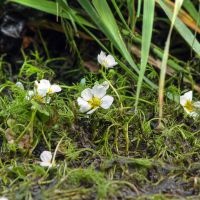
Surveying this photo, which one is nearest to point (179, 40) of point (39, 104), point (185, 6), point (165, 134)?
point (185, 6)

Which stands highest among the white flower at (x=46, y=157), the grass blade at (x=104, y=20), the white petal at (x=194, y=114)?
the grass blade at (x=104, y=20)

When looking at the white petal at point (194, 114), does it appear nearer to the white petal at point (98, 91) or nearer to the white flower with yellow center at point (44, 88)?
the white petal at point (98, 91)

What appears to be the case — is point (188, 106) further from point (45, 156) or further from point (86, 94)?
point (45, 156)

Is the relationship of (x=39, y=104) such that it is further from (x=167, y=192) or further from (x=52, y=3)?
(x=52, y=3)

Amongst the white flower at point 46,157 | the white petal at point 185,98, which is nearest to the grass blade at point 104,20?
the white petal at point 185,98

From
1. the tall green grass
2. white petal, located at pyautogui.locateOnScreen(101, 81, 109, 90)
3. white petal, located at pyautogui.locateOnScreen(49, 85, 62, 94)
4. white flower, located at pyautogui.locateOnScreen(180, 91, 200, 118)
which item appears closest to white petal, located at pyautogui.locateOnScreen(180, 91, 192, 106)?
white flower, located at pyautogui.locateOnScreen(180, 91, 200, 118)

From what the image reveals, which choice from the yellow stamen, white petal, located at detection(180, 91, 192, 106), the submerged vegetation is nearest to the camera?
the submerged vegetation

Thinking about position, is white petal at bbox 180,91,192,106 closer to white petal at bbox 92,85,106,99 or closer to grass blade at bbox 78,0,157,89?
grass blade at bbox 78,0,157,89
